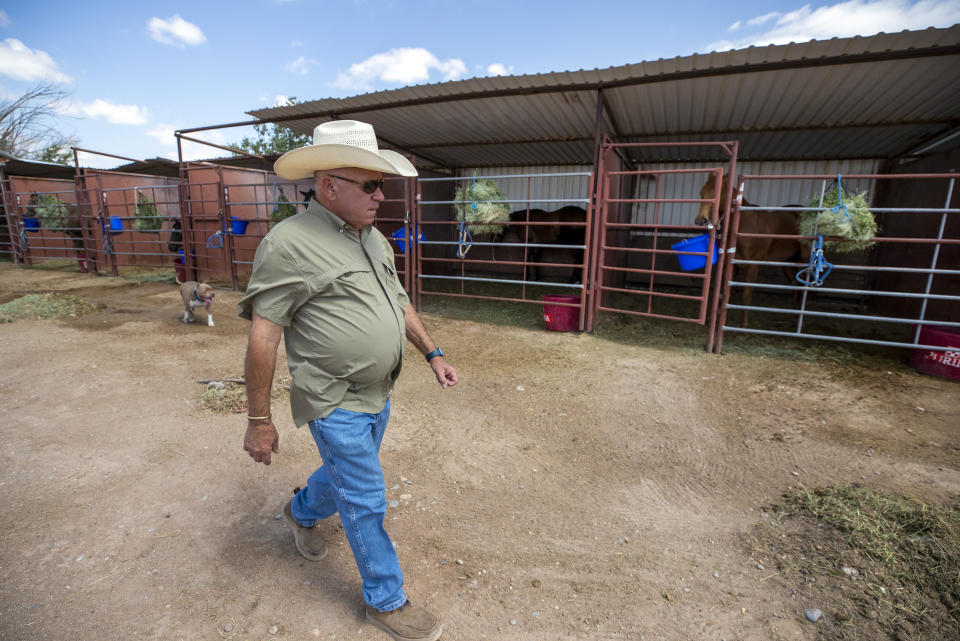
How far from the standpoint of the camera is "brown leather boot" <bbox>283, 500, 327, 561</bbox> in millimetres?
2002

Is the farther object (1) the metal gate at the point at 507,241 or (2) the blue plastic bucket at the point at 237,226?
(2) the blue plastic bucket at the point at 237,226

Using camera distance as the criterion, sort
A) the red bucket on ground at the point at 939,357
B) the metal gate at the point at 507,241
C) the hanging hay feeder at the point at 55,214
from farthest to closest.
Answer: the hanging hay feeder at the point at 55,214, the metal gate at the point at 507,241, the red bucket on ground at the point at 939,357

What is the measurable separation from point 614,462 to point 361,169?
234cm

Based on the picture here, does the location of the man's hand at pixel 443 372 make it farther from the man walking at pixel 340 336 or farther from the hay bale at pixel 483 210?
the hay bale at pixel 483 210

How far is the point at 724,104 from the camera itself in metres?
5.68

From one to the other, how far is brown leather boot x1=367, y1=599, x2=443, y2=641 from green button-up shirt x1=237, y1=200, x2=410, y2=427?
0.74 m

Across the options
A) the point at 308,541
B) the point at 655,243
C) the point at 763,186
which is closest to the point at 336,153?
the point at 308,541

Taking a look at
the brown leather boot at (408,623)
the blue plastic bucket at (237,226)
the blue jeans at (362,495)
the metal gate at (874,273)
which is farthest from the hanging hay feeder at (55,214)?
the metal gate at (874,273)

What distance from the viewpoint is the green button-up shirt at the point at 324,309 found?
4.70ft

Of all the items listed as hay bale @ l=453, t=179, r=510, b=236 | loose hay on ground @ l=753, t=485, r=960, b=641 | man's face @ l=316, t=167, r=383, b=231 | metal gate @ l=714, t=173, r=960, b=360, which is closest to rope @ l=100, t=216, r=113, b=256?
hay bale @ l=453, t=179, r=510, b=236

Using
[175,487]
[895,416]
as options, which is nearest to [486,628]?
[175,487]

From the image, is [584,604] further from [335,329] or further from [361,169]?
[361,169]

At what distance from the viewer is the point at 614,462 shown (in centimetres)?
292

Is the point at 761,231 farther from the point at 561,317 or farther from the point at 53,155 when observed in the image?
the point at 53,155
